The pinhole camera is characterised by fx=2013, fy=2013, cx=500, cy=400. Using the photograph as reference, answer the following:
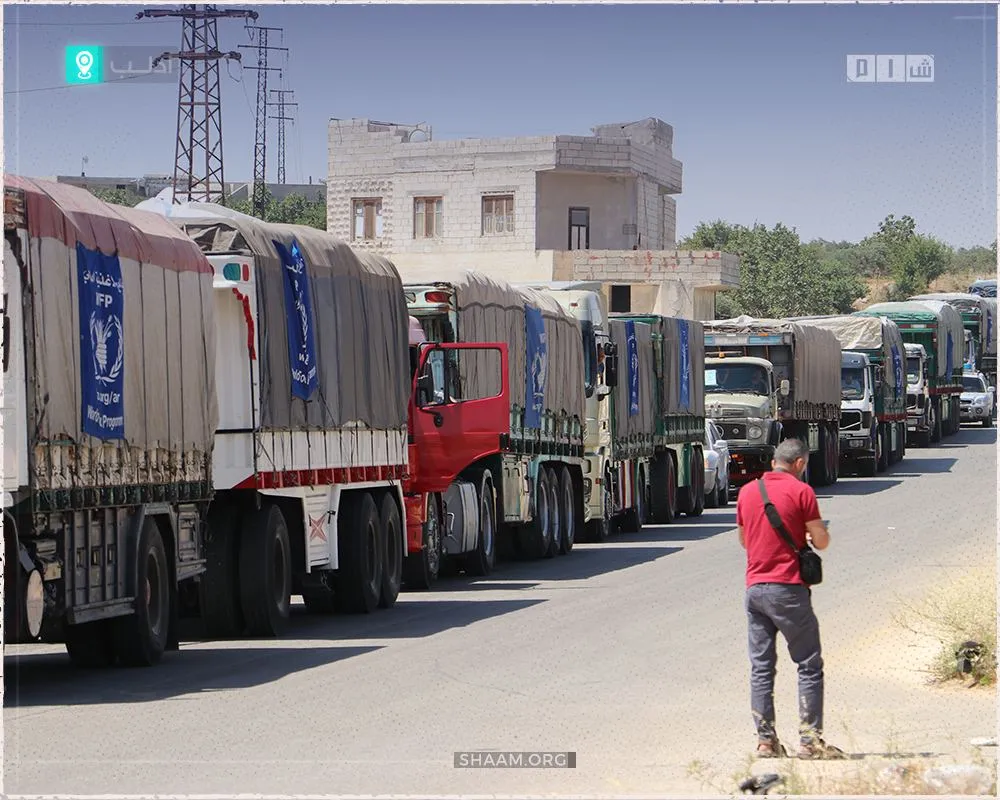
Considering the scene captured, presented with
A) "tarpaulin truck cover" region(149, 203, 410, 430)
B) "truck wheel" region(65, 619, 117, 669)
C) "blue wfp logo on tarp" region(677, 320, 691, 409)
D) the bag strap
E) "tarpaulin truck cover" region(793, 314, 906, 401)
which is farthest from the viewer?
"tarpaulin truck cover" region(793, 314, 906, 401)

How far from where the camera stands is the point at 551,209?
67.2 m

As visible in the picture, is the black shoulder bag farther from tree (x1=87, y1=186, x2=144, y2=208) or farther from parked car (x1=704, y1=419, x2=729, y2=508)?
parked car (x1=704, y1=419, x2=729, y2=508)

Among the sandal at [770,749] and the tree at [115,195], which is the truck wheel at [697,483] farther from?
the sandal at [770,749]

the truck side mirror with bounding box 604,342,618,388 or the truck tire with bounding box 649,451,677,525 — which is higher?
the truck side mirror with bounding box 604,342,618,388

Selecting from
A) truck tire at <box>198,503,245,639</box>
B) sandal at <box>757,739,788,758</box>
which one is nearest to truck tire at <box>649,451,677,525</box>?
truck tire at <box>198,503,245,639</box>

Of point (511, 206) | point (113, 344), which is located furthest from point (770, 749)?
point (511, 206)

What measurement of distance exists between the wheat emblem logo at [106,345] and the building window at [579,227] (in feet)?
178

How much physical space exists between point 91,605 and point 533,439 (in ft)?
41.6

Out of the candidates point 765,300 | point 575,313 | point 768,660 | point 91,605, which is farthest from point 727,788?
point 765,300

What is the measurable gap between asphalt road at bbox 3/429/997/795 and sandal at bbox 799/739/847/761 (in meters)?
0.35

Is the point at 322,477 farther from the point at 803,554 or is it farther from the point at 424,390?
the point at 803,554

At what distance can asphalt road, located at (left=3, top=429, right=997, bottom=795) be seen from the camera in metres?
9.69

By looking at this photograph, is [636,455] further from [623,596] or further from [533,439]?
[623,596]

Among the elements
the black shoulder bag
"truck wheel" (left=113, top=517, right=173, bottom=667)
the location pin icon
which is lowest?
"truck wheel" (left=113, top=517, right=173, bottom=667)
